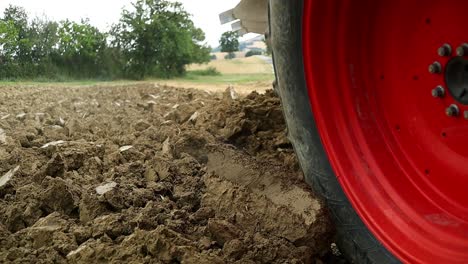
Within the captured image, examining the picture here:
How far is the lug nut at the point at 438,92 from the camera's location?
1.53m

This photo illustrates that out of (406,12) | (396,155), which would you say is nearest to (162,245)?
(396,155)

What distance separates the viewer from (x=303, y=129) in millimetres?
1848

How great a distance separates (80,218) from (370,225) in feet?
3.63

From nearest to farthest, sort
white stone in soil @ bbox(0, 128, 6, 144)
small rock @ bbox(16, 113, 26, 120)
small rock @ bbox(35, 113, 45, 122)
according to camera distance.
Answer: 1. white stone in soil @ bbox(0, 128, 6, 144)
2. small rock @ bbox(35, 113, 45, 122)
3. small rock @ bbox(16, 113, 26, 120)

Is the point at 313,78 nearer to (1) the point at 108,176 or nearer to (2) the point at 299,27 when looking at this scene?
(2) the point at 299,27

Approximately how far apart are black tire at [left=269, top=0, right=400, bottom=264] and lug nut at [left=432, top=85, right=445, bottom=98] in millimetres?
405

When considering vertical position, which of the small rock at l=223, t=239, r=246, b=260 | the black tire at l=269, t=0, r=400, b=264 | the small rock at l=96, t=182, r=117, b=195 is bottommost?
the small rock at l=223, t=239, r=246, b=260

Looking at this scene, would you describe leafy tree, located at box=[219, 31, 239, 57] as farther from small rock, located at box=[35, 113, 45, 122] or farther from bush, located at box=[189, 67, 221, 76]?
small rock, located at box=[35, 113, 45, 122]

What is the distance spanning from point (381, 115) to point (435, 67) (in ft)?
0.96

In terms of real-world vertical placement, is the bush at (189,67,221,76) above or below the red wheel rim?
below

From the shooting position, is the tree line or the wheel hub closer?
the wheel hub

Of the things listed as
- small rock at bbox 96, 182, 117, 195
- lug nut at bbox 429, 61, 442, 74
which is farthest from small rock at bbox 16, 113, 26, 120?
lug nut at bbox 429, 61, 442, 74

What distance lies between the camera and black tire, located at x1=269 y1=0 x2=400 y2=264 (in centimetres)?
171

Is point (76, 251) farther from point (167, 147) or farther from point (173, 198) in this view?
point (167, 147)
